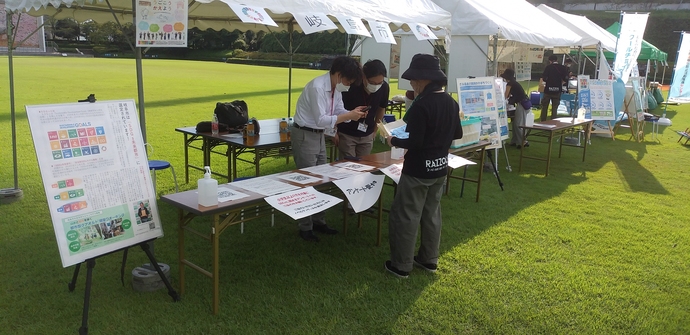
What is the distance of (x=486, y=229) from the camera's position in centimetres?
495

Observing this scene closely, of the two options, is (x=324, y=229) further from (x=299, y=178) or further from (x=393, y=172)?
(x=299, y=178)

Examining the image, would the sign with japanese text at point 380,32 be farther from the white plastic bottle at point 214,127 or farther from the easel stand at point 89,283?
the easel stand at point 89,283

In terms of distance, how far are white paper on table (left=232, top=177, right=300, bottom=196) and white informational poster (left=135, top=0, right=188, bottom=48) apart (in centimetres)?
106

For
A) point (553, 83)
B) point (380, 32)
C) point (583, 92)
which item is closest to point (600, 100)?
point (583, 92)

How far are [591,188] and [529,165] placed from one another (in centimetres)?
146

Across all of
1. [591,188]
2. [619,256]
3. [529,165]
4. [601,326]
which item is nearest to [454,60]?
[529,165]

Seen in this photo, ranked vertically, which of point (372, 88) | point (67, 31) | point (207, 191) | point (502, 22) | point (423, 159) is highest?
point (67, 31)

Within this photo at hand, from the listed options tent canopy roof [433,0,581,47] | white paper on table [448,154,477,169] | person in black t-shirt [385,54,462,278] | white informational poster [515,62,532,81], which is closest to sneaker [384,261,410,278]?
person in black t-shirt [385,54,462,278]

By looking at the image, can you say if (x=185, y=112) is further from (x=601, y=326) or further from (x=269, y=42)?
(x=269, y=42)

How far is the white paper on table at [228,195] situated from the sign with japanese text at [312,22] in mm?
1876

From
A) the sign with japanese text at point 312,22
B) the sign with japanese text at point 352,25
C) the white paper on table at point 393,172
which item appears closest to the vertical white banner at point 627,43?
the sign with japanese text at point 352,25

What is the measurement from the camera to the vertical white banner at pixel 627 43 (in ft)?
35.3

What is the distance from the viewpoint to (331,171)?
400 centimetres

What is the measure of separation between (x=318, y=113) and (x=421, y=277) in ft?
5.16
